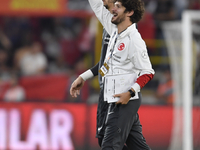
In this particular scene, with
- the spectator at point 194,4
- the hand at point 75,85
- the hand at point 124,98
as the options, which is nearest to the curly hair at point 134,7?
the hand at point 124,98

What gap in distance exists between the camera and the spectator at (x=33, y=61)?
9.28 metres

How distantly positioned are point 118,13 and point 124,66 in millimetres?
525

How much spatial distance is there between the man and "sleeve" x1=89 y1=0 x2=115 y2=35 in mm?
176

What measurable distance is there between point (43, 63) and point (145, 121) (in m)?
3.14

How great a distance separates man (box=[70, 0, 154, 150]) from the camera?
3801mm

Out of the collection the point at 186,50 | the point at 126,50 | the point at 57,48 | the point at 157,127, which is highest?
the point at 57,48

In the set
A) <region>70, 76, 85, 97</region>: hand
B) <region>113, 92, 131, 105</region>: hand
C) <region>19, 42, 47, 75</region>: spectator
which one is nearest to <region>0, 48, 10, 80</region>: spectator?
<region>19, 42, 47, 75</region>: spectator

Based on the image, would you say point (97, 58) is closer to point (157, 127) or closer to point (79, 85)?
point (157, 127)

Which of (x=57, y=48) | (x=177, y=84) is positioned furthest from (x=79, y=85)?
(x=57, y=48)

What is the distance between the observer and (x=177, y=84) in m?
7.98

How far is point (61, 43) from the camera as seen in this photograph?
10.5m

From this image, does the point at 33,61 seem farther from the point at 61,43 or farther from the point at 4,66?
the point at 61,43

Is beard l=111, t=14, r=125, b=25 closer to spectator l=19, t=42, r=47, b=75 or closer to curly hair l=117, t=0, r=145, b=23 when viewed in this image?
→ curly hair l=117, t=0, r=145, b=23

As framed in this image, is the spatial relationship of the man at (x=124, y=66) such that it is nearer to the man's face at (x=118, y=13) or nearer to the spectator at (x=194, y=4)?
the man's face at (x=118, y=13)
